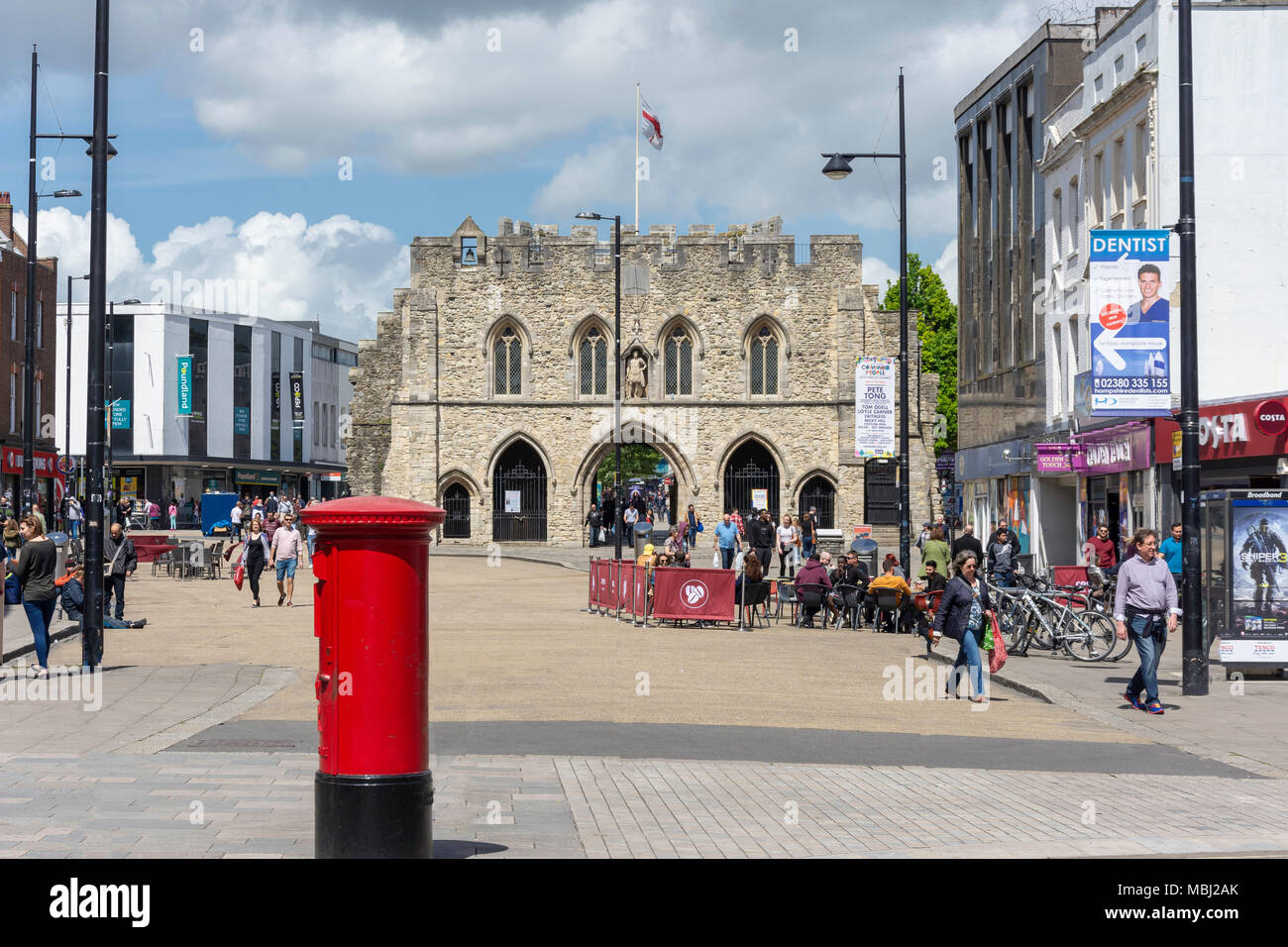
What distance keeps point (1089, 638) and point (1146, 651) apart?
4.97 metres

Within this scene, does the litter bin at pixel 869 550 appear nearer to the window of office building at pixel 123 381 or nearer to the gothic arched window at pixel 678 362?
the gothic arched window at pixel 678 362

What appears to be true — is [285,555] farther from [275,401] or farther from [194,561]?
[275,401]

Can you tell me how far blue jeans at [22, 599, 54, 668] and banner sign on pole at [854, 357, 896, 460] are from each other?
59.6 ft

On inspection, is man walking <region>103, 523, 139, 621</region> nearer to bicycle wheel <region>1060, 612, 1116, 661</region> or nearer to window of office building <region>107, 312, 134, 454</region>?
bicycle wheel <region>1060, 612, 1116, 661</region>

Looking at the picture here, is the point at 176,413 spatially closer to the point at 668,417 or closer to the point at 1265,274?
the point at 668,417

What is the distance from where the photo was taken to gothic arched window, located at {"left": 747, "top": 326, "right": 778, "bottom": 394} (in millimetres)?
53938

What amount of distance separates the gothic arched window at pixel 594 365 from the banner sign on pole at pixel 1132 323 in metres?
36.6

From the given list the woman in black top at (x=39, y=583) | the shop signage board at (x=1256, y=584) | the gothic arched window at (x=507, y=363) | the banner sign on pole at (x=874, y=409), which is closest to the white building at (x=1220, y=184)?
the banner sign on pole at (x=874, y=409)

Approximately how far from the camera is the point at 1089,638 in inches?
753

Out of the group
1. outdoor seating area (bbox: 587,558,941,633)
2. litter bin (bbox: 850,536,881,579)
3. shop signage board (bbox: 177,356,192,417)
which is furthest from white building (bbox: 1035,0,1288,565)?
shop signage board (bbox: 177,356,192,417)

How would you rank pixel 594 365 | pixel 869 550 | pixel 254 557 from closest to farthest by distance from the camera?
pixel 254 557 → pixel 869 550 → pixel 594 365

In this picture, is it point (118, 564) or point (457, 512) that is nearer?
point (118, 564)

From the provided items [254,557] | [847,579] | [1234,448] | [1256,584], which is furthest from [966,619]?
[254,557]

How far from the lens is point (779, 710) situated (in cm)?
1365
